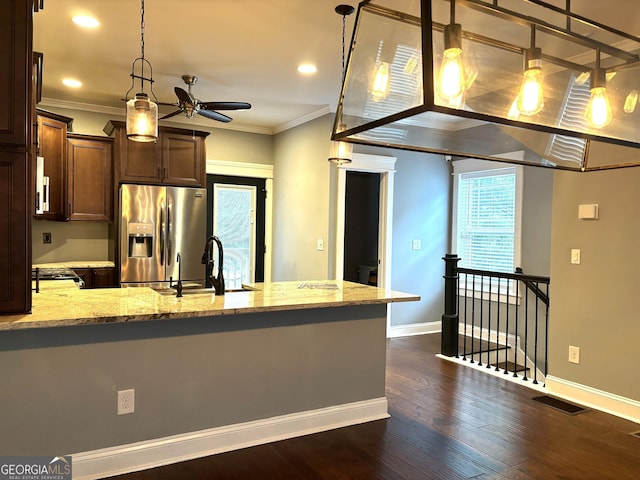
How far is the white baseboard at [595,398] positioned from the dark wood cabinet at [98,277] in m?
4.26

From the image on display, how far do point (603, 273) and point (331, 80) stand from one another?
2.73 meters

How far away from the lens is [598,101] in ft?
6.11

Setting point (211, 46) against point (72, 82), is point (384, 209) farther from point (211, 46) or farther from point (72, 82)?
point (72, 82)

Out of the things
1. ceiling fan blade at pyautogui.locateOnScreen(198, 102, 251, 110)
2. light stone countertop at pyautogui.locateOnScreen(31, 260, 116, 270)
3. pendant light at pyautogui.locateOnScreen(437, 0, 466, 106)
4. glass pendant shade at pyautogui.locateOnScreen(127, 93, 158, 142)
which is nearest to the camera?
pendant light at pyautogui.locateOnScreen(437, 0, 466, 106)

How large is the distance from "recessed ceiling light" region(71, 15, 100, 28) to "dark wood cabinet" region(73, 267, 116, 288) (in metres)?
2.52

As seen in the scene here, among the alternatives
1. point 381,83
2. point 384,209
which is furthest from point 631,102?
point 384,209

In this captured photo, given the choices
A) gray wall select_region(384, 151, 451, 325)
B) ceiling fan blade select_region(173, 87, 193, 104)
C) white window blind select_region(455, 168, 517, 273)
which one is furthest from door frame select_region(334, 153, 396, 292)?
ceiling fan blade select_region(173, 87, 193, 104)

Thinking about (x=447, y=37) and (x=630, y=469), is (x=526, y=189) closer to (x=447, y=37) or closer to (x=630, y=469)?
(x=630, y=469)

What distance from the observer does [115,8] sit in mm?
2977

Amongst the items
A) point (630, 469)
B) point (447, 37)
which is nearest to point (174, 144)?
point (447, 37)

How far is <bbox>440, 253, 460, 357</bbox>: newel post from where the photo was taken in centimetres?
475

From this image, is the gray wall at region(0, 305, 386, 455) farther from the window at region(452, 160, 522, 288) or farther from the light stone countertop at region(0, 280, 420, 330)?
the window at region(452, 160, 522, 288)

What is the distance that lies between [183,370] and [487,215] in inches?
167

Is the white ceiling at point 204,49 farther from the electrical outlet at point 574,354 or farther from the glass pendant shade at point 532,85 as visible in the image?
the electrical outlet at point 574,354
